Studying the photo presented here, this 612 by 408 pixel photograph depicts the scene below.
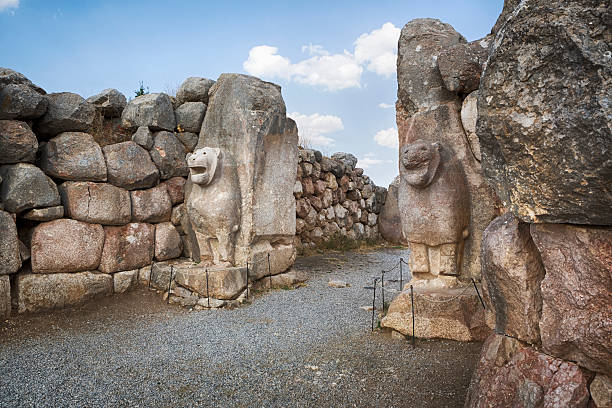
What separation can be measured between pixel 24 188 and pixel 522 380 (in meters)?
4.12

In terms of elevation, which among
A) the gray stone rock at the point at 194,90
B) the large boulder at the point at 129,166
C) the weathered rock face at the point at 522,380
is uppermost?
the gray stone rock at the point at 194,90

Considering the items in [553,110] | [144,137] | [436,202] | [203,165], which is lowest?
[436,202]

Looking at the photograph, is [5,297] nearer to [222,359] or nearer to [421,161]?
[222,359]

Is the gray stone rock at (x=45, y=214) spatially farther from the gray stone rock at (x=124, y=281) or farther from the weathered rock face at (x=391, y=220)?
the weathered rock face at (x=391, y=220)

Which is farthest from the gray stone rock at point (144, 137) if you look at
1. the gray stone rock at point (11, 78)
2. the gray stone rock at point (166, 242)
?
the gray stone rock at point (11, 78)

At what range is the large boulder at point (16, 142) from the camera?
3777 millimetres

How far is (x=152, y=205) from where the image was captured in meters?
4.88

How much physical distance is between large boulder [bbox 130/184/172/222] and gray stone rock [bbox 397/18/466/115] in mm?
3042

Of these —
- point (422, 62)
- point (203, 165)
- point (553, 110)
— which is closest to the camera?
point (553, 110)

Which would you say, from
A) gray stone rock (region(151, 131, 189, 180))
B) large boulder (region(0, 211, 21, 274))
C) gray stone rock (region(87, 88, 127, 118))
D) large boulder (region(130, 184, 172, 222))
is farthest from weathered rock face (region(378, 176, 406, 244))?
large boulder (region(0, 211, 21, 274))

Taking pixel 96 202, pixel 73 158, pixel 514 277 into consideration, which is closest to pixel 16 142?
pixel 73 158

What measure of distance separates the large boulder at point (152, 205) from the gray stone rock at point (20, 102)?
4.07 ft

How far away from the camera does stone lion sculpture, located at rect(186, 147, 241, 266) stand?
460cm

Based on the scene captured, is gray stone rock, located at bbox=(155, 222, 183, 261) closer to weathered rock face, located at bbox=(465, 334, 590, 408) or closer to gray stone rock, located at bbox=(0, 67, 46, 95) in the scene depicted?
gray stone rock, located at bbox=(0, 67, 46, 95)
